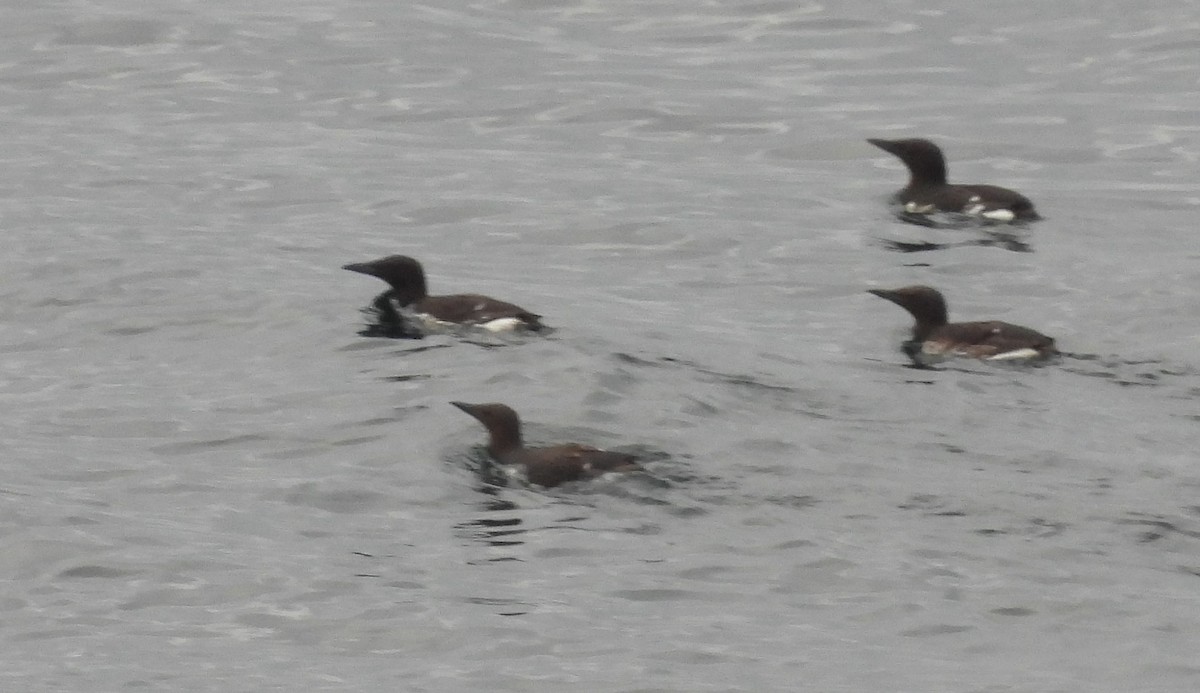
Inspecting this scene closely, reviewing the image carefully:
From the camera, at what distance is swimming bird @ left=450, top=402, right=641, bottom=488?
47.0 feet

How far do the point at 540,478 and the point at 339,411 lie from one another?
2381 millimetres

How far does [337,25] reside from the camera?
34594mm

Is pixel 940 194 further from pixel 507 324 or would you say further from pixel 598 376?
pixel 598 376

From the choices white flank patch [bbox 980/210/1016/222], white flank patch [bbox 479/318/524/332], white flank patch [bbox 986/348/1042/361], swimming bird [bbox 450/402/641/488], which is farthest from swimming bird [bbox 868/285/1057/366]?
white flank patch [bbox 980/210/1016/222]

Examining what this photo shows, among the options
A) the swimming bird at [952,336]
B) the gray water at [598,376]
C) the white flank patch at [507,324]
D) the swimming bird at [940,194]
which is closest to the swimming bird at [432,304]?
the white flank patch at [507,324]

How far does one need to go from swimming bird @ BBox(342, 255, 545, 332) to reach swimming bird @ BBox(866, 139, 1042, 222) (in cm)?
557

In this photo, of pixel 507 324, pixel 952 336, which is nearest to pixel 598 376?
pixel 507 324

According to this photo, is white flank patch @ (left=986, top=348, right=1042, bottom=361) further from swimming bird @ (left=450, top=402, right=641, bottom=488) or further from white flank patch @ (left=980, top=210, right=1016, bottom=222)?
white flank patch @ (left=980, top=210, right=1016, bottom=222)

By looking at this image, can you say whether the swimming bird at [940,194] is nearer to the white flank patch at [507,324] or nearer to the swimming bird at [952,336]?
the swimming bird at [952,336]

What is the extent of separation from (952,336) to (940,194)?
5.54m

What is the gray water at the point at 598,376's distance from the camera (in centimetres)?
1215

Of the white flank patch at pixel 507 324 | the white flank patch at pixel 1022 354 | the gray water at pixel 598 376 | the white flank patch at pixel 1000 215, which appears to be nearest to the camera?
the gray water at pixel 598 376

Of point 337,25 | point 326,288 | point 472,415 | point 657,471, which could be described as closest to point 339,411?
point 472,415

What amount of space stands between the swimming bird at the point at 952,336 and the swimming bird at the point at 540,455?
3.57 metres
